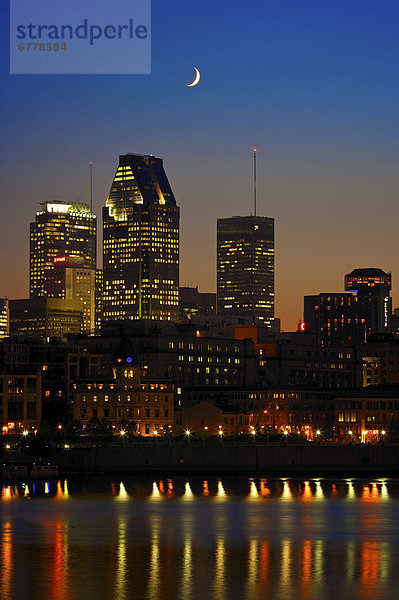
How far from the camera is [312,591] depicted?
10162 centimetres

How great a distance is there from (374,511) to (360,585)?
5286 centimetres

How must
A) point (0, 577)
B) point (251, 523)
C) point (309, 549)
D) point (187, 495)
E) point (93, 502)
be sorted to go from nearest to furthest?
1. point (0, 577)
2. point (309, 549)
3. point (251, 523)
4. point (93, 502)
5. point (187, 495)

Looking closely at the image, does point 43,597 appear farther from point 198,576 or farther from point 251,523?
point 251,523

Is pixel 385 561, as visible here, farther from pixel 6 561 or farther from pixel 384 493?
pixel 384 493

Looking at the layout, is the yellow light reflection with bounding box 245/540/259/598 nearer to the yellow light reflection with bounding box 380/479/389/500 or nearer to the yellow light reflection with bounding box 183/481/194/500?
the yellow light reflection with bounding box 183/481/194/500

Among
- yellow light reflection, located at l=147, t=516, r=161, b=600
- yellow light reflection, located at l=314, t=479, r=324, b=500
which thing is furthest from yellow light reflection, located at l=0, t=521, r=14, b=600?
yellow light reflection, located at l=314, t=479, r=324, b=500

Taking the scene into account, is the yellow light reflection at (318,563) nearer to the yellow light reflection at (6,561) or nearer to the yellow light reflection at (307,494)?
the yellow light reflection at (6,561)

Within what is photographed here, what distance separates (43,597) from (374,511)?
65206 millimetres

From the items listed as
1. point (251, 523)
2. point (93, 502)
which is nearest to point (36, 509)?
point (93, 502)

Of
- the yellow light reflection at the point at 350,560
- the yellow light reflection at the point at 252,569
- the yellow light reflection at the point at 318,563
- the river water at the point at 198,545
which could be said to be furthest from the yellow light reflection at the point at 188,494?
the yellow light reflection at the point at 350,560

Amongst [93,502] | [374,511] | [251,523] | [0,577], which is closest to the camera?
[0,577]

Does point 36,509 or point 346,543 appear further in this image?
point 36,509

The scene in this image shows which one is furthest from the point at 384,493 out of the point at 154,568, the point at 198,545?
the point at 154,568

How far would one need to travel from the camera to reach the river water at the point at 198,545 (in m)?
103
